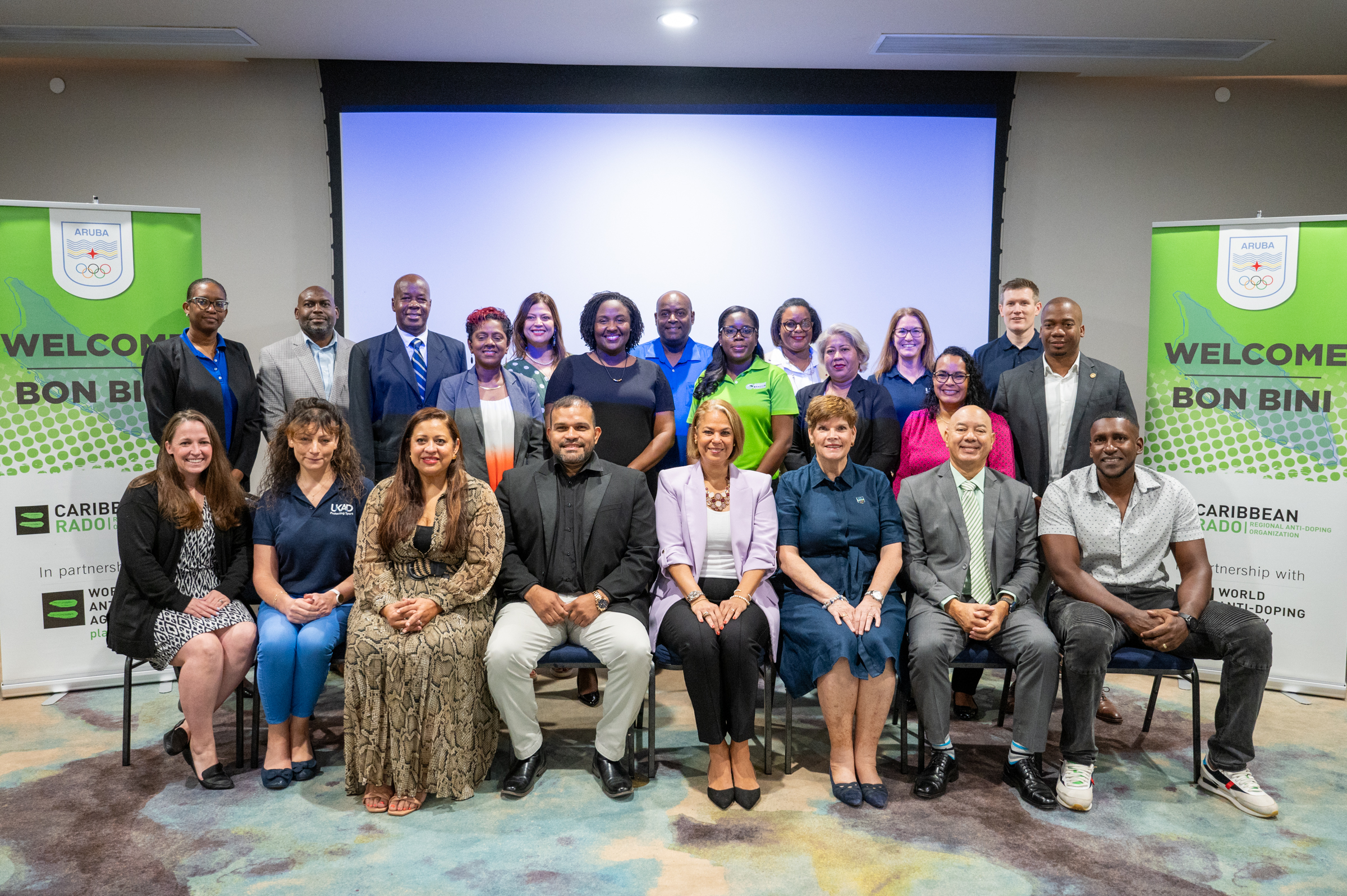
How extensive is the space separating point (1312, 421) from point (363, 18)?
5.01 m

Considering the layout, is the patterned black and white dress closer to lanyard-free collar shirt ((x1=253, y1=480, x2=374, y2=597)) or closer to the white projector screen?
lanyard-free collar shirt ((x1=253, y1=480, x2=374, y2=597))

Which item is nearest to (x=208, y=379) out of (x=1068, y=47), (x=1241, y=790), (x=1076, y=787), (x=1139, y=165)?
→ (x=1076, y=787)

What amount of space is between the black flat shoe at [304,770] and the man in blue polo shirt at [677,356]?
6.03 feet

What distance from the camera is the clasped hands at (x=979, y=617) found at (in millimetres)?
3109

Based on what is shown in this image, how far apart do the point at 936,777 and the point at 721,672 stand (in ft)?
2.70

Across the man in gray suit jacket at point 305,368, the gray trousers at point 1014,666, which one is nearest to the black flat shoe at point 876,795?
the gray trousers at point 1014,666

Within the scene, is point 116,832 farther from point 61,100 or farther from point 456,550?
point 61,100

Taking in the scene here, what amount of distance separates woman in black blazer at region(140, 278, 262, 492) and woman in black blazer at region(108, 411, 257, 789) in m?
0.59

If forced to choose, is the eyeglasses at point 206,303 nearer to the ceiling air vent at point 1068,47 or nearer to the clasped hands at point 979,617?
the clasped hands at point 979,617

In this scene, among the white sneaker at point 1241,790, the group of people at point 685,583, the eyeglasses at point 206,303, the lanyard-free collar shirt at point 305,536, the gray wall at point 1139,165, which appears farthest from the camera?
the gray wall at point 1139,165

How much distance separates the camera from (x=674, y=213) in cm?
545

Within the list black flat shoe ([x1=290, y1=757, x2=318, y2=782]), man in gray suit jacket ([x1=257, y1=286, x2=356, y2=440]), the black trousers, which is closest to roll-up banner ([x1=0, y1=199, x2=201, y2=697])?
man in gray suit jacket ([x1=257, y1=286, x2=356, y2=440])

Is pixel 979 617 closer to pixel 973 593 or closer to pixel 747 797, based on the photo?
pixel 973 593

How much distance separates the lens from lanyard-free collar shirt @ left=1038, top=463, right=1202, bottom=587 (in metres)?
3.27
